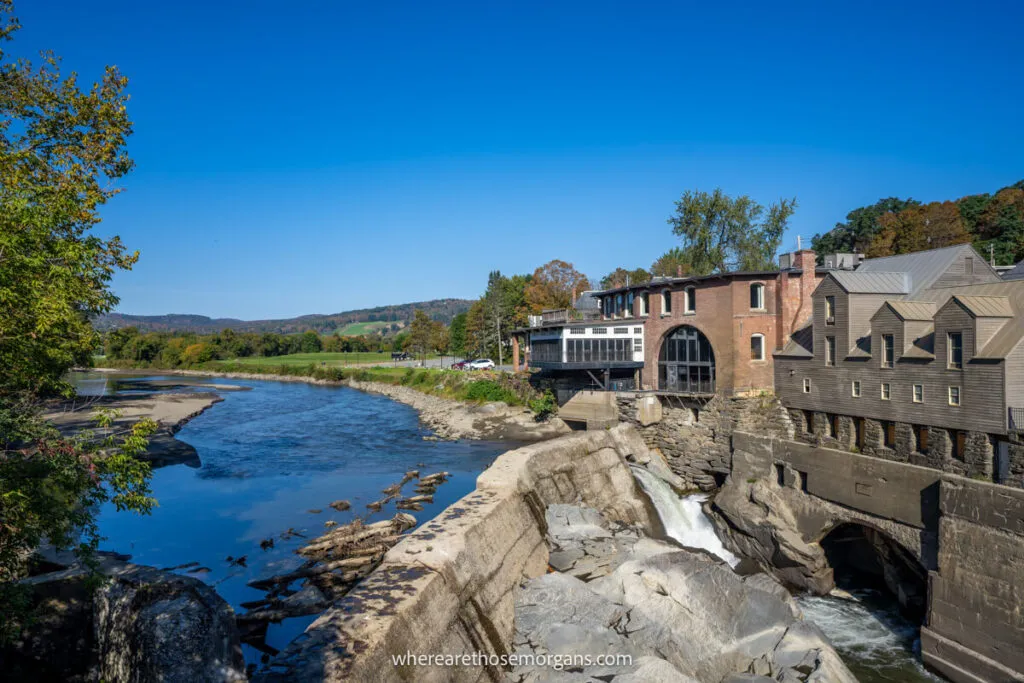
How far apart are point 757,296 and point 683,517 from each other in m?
13.1

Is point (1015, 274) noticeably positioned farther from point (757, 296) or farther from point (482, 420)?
point (482, 420)

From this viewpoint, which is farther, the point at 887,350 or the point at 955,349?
the point at 887,350

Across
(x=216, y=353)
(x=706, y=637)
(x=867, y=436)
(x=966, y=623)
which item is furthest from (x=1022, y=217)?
(x=216, y=353)

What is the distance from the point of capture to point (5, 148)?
16.2 meters

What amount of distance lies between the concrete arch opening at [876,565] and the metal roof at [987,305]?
29.1 ft

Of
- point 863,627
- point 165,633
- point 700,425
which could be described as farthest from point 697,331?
point 165,633

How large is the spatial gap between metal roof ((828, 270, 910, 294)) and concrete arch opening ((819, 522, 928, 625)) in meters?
10.6

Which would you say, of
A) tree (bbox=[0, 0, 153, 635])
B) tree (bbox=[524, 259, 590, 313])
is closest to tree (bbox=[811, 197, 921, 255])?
tree (bbox=[524, 259, 590, 313])

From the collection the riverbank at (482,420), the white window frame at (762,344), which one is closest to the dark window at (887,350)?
the white window frame at (762,344)

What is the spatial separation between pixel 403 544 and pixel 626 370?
1110 inches

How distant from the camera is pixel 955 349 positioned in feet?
76.4

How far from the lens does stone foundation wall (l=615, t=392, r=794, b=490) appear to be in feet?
108

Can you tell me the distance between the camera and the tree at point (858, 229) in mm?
68812

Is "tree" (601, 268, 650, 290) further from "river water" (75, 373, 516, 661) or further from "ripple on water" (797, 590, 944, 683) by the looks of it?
"ripple on water" (797, 590, 944, 683)
